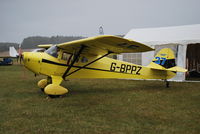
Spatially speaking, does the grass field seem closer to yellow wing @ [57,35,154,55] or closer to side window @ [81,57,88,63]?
side window @ [81,57,88,63]

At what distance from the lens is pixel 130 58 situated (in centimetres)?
1322

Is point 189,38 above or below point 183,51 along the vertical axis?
above

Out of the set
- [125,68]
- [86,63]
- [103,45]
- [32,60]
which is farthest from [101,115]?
[125,68]

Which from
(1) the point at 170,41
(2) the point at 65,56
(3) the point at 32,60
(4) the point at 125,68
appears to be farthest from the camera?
(1) the point at 170,41

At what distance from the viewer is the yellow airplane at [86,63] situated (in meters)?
6.45

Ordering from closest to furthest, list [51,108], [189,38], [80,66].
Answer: [51,108]
[80,66]
[189,38]

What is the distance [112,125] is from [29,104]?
3.12 m

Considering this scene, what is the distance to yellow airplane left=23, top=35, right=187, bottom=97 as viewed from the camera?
21.1 feet

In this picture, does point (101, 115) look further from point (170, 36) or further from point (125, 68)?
point (170, 36)

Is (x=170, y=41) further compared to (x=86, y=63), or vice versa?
(x=170, y=41)

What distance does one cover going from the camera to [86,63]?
7.90 meters

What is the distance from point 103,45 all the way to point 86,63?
1.72m

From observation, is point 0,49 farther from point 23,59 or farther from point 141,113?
point 141,113

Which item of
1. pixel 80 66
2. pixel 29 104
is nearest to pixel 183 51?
pixel 80 66
